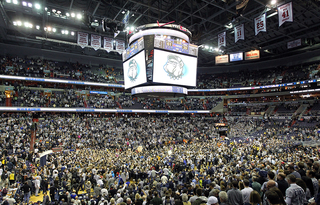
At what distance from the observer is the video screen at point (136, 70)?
14.5m

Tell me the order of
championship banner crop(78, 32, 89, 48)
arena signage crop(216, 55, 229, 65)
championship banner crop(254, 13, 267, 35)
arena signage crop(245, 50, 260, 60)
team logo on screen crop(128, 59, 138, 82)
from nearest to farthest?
team logo on screen crop(128, 59, 138, 82), championship banner crop(254, 13, 267, 35), championship banner crop(78, 32, 89, 48), arena signage crop(245, 50, 260, 60), arena signage crop(216, 55, 229, 65)

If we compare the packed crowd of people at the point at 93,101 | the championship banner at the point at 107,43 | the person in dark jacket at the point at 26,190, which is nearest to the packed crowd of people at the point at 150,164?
the person in dark jacket at the point at 26,190

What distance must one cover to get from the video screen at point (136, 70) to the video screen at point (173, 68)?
947 mm

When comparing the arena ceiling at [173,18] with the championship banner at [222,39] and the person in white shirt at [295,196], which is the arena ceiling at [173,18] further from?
the person in white shirt at [295,196]

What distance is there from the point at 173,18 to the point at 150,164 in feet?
65.1

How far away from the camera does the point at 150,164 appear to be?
1551cm

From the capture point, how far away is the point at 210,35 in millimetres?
29188

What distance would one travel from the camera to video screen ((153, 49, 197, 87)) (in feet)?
46.5

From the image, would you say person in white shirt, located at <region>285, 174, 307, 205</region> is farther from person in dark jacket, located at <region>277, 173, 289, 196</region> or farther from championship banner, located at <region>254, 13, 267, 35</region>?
championship banner, located at <region>254, 13, 267, 35</region>

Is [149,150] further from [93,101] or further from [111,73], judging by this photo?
[111,73]

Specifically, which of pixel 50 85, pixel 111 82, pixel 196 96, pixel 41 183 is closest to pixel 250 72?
pixel 196 96

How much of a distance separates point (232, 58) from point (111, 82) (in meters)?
22.2

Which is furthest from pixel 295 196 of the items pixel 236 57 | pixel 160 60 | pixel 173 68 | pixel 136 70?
pixel 236 57

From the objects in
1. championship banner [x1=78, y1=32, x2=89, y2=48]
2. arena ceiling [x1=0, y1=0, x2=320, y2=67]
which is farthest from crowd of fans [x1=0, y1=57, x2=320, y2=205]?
championship banner [x1=78, y1=32, x2=89, y2=48]
